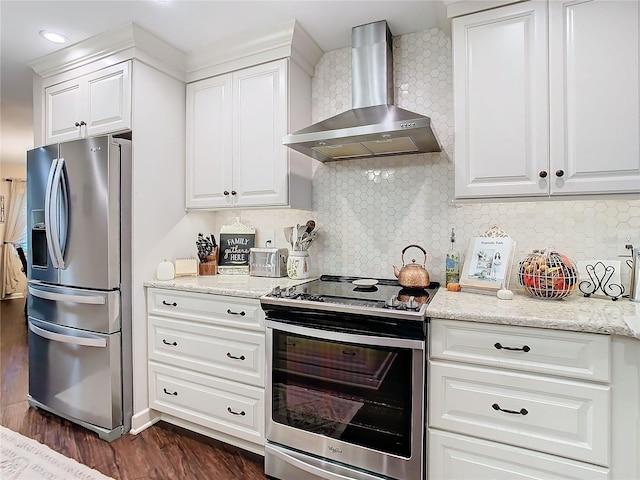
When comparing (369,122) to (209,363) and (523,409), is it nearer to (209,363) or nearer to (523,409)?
(523,409)

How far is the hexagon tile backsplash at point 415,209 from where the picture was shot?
188 cm

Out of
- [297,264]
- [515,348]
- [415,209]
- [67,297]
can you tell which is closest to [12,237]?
[67,297]

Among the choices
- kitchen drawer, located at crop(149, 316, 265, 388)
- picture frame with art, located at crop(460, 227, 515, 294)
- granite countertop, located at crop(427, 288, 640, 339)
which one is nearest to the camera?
granite countertop, located at crop(427, 288, 640, 339)

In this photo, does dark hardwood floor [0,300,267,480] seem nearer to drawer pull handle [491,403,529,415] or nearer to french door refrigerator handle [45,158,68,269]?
french door refrigerator handle [45,158,68,269]

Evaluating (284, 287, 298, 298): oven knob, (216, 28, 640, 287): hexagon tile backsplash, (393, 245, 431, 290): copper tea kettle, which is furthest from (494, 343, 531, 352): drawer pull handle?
(284, 287, 298, 298): oven knob

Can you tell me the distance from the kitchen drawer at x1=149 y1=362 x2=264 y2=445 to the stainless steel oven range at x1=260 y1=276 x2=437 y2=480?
5.5 inches

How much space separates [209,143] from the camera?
2.55m

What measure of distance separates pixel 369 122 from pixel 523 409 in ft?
4.99

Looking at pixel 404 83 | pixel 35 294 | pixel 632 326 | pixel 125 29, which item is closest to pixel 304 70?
pixel 404 83

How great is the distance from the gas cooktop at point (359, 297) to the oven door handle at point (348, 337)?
0.35 ft

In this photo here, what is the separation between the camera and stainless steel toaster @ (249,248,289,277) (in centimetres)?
251

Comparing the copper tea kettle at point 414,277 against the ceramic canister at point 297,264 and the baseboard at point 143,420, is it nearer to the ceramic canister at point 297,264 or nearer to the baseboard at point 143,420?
the ceramic canister at point 297,264

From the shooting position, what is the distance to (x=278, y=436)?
6.03ft

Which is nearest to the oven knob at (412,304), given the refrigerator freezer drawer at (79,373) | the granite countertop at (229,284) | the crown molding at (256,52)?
the granite countertop at (229,284)
